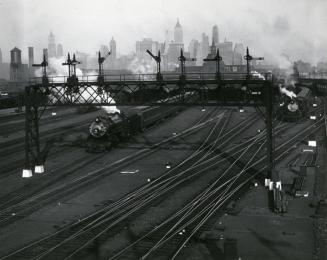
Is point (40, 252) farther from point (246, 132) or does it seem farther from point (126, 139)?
point (246, 132)

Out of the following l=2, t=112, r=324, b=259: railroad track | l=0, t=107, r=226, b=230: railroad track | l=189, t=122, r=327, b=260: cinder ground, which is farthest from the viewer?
l=0, t=107, r=226, b=230: railroad track

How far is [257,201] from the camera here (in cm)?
2855

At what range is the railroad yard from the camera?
20531 millimetres

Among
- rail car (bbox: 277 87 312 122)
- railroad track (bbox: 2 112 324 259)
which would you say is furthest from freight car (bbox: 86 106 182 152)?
rail car (bbox: 277 87 312 122)

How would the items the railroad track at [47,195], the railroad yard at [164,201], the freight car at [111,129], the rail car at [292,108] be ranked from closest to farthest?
the railroad yard at [164,201] < the railroad track at [47,195] < the freight car at [111,129] < the rail car at [292,108]

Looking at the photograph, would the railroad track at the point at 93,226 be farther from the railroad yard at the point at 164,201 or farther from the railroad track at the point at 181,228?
the railroad track at the point at 181,228

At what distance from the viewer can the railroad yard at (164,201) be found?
2053cm

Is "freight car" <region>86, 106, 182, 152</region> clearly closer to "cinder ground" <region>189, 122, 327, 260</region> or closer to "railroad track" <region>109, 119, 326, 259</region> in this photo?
"railroad track" <region>109, 119, 326, 259</region>

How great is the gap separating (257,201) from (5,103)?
2585 inches

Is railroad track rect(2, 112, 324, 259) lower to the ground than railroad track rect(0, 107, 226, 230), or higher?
higher

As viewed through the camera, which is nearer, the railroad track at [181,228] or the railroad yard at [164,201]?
the railroad track at [181,228]

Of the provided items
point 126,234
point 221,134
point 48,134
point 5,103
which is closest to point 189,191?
point 126,234

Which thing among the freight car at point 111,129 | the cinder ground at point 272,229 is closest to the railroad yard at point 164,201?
the cinder ground at point 272,229

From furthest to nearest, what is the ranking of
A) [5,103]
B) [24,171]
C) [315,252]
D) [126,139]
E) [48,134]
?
[5,103] → [48,134] → [126,139] → [24,171] → [315,252]
